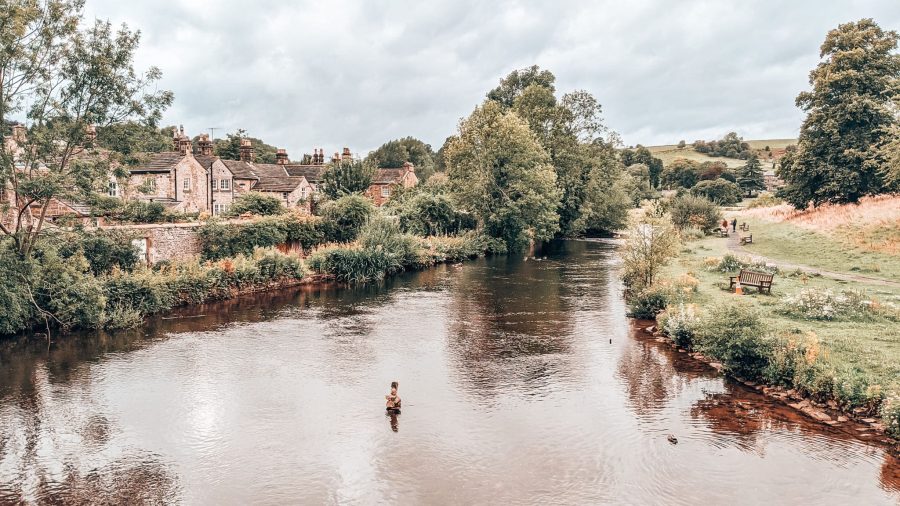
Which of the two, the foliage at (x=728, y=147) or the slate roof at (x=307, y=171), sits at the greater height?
the foliage at (x=728, y=147)

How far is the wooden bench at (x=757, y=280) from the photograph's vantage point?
26.2 meters

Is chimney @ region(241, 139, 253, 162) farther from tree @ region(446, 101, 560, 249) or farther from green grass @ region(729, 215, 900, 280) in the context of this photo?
green grass @ region(729, 215, 900, 280)

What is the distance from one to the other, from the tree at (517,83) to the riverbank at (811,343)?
5197 cm

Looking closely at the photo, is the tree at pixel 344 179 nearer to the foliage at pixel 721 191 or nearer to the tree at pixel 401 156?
the tree at pixel 401 156

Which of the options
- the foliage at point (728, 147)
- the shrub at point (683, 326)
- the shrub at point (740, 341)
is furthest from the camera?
the foliage at point (728, 147)

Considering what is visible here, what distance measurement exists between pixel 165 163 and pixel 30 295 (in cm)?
3193

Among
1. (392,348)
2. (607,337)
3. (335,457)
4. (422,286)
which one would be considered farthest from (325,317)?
(335,457)

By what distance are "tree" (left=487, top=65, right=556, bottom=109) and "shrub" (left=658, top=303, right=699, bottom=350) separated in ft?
181

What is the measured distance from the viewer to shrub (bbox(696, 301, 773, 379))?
1705 cm

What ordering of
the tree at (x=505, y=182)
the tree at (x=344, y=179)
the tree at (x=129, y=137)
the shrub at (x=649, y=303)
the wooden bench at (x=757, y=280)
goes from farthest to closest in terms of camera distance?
the tree at (x=344, y=179) < the tree at (x=505, y=182) < the wooden bench at (x=757, y=280) < the shrub at (x=649, y=303) < the tree at (x=129, y=137)

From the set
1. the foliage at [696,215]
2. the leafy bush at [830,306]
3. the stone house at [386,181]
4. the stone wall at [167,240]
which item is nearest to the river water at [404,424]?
the leafy bush at [830,306]

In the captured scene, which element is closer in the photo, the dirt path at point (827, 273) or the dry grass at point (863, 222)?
the dirt path at point (827, 273)

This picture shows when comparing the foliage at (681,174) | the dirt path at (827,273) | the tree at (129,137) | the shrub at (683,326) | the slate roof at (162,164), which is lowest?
the shrub at (683,326)

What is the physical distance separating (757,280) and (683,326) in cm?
796
